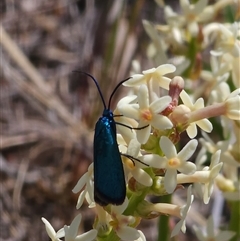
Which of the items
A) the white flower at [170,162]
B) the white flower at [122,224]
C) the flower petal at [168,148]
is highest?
the flower petal at [168,148]

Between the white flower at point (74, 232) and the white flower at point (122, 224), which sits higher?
the white flower at point (122, 224)

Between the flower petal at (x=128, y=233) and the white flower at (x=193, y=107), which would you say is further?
the white flower at (x=193, y=107)

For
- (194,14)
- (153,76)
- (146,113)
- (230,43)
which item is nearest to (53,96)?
(194,14)

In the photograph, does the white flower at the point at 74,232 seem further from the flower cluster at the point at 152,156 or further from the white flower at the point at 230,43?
the white flower at the point at 230,43

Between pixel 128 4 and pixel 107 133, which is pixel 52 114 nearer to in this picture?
pixel 128 4

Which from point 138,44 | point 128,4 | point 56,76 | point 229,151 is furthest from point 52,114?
point 229,151

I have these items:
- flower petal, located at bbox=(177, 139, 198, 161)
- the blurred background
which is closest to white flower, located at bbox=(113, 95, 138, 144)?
→ flower petal, located at bbox=(177, 139, 198, 161)

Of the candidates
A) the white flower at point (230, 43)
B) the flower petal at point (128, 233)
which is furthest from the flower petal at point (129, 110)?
the white flower at point (230, 43)
